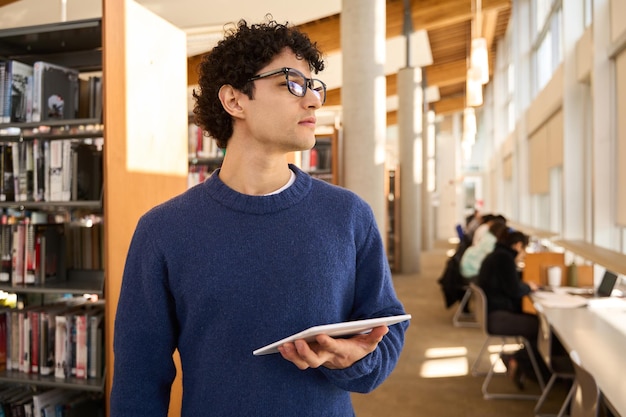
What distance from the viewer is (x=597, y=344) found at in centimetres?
342

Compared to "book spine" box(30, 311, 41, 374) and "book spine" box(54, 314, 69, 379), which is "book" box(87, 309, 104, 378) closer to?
"book spine" box(54, 314, 69, 379)

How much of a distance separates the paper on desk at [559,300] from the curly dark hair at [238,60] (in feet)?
12.0

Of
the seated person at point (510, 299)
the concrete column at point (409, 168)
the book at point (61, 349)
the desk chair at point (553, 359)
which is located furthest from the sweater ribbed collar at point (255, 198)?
the concrete column at point (409, 168)

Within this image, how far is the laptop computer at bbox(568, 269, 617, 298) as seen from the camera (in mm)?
4809

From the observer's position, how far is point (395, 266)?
12.0m

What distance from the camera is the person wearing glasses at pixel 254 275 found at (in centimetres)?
131

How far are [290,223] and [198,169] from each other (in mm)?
4528

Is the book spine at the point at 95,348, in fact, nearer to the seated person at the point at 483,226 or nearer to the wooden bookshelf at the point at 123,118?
the wooden bookshelf at the point at 123,118

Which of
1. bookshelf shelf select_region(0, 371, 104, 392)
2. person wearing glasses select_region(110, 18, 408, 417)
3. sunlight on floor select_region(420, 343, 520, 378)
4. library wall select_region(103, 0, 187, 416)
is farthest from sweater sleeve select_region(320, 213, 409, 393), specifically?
sunlight on floor select_region(420, 343, 520, 378)

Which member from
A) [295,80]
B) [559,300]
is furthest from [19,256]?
[559,300]

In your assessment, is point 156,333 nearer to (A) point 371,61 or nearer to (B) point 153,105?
(B) point 153,105

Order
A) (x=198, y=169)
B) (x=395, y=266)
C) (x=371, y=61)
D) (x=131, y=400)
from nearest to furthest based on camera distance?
(x=131, y=400) < (x=198, y=169) < (x=371, y=61) < (x=395, y=266)

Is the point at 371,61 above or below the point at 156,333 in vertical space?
above

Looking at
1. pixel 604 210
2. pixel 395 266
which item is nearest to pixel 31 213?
pixel 604 210
